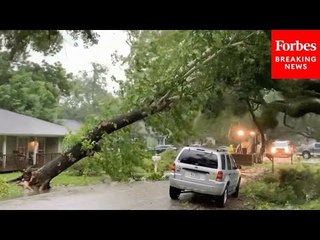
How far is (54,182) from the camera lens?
6781 millimetres

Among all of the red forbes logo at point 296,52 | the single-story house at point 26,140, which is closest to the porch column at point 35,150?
the single-story house at point 26,140

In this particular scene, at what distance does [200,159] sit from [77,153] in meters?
2.08

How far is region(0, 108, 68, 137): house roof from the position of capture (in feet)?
21.3

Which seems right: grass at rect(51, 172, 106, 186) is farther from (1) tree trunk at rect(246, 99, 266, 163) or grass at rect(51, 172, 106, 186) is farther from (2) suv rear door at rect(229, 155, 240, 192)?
(1) tree trunk at rect(246, 99, 266, 163)

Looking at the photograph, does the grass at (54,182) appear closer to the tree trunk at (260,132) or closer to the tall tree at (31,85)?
the tall tree at (31,85)

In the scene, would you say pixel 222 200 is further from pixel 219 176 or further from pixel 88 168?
pixel 88 168

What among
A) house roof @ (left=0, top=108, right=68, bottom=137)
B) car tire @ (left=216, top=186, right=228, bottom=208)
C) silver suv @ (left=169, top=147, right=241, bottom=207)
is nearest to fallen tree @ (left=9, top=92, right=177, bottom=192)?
house roof @ (left=0, top=108, right=68, bottom=137)

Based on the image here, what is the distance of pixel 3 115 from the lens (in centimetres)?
640

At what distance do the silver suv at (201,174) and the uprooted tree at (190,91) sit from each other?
704mm

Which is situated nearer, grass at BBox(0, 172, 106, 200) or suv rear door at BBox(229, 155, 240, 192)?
grass at BBox(0, 172, 106, 200)

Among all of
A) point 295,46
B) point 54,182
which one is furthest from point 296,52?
point 54,182
